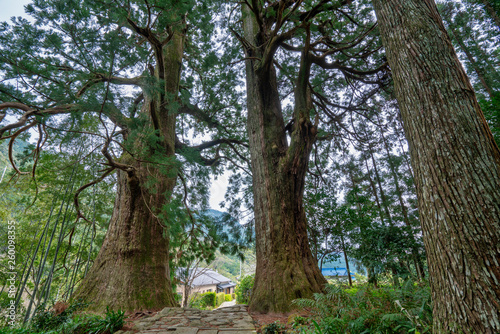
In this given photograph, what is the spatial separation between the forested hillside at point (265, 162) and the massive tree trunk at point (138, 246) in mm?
24

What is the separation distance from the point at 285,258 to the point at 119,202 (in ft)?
9.89

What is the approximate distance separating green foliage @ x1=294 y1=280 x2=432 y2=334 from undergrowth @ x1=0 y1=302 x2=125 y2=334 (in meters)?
1.98

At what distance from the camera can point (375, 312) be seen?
1.67 m

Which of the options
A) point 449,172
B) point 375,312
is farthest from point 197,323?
point 449,172

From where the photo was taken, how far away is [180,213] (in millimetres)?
2973

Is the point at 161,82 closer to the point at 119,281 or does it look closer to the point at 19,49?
the point at 19,49

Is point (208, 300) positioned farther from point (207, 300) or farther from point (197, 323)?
point (197, 323)

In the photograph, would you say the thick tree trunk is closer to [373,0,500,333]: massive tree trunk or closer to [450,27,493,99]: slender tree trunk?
[373,0,500,333]: massive tree trunk

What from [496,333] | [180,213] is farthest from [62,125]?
[496,333]

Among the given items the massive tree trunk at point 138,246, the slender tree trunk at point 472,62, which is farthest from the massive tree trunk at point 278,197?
the slender tree trunk at point 472,62

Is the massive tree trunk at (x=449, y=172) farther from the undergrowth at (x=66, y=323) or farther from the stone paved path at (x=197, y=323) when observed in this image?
the undergrowth at (x=66, y=323)

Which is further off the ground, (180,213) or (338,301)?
(180,213)

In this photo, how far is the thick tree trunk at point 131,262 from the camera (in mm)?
3041

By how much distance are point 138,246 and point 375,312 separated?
3.31 meters
